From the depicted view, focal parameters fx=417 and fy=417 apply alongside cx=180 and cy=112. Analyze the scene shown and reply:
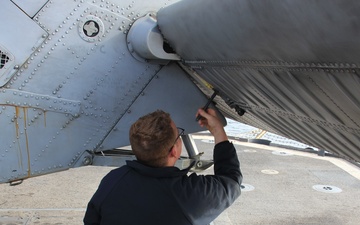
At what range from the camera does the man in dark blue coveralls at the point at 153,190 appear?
79.9 inches

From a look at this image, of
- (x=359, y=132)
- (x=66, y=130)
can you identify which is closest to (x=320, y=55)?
(x=359, y=132)

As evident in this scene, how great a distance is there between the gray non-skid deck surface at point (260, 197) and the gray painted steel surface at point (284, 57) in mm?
5535

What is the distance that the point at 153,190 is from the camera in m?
2.04

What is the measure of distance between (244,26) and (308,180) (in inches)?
399

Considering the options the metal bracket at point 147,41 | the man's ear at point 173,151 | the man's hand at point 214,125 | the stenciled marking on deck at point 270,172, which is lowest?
the stenciled marking on deck at point 270,172

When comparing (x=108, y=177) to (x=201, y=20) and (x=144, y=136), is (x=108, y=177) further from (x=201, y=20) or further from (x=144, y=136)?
(x=201, y=20)

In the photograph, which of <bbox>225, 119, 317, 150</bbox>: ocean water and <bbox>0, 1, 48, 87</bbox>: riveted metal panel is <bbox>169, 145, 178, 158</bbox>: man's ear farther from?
<bbox>225, 119, 317, 150</bbox>: ocean water

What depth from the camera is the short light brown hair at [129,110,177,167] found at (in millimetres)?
2047

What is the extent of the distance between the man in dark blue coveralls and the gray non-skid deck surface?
6184 mm

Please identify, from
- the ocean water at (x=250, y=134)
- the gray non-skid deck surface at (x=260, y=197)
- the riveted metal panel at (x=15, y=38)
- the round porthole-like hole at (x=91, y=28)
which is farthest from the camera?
the ocean water at (x=250, y=134)

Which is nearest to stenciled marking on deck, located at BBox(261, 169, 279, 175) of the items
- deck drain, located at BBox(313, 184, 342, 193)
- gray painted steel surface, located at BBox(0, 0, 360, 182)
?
deck drain, located at BBox(313, 184, 342, 193)

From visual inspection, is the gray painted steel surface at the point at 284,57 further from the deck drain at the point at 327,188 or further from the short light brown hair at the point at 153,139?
the deck drain at the point at 327,188

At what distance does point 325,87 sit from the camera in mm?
2166

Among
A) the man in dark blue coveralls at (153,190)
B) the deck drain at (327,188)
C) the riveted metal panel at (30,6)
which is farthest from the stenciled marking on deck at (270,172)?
the man in dark blue coveralls at (153,190)
